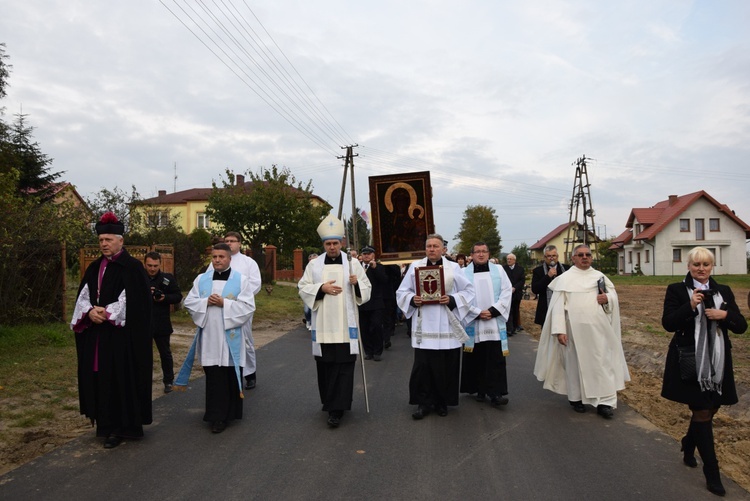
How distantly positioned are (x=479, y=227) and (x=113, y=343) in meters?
62.8

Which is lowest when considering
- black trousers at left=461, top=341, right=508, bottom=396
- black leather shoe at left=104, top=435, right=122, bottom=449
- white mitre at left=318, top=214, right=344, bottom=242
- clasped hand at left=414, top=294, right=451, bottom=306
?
black leather shoe at left=104, top=435, right=122, bottom=449

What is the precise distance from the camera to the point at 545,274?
8.49 metres

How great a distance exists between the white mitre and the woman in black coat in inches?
130

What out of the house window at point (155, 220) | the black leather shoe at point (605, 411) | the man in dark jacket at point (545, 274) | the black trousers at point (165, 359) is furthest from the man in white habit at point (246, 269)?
the house window at point (155, 220)

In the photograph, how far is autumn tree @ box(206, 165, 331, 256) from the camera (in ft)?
102

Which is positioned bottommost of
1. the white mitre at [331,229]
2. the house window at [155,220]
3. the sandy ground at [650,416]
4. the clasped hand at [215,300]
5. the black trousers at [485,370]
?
the sandy ground at [650,416]

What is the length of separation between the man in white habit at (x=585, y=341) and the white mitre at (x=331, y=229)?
2506 mm

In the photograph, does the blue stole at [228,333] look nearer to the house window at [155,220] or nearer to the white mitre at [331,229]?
the white mitre at [331,229]

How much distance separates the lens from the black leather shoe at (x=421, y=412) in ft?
20.3

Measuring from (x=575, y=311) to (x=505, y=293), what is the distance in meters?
0.82

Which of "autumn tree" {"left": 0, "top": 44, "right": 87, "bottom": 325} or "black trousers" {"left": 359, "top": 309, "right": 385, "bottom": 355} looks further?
"black trousers" {"left": 359, "top": 309, "right": 385, "bottom": 355}

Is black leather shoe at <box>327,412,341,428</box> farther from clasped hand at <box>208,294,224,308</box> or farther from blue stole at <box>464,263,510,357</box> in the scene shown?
blue stole at <box>464,263,510,357</box>

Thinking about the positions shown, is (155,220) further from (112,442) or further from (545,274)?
(112,442)

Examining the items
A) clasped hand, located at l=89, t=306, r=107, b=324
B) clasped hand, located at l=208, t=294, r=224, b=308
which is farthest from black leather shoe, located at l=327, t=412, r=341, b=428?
clasped hand, located at l=89, t=306, r=107, b=324
